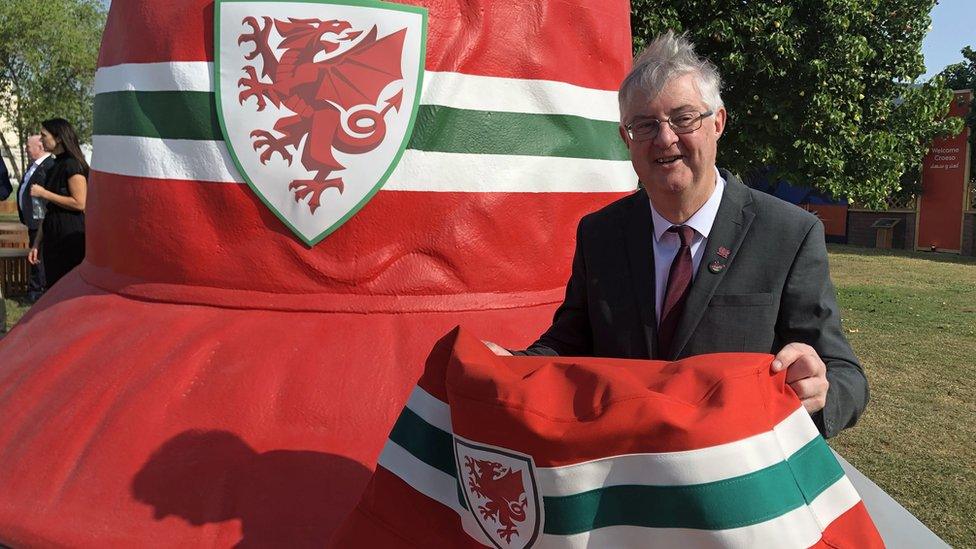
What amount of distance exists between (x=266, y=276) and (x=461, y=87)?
90cm

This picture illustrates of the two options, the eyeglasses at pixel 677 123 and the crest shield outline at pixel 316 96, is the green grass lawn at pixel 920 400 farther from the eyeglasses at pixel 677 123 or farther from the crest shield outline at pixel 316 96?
the crest shield outline at pixel 316 96

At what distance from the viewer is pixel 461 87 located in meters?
2.75

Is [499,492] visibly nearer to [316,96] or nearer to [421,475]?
[421,475]

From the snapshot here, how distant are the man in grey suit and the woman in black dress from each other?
5240 millimetres

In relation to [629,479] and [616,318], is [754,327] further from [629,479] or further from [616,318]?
[629,479]

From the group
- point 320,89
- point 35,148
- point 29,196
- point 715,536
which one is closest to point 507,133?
point 320,89

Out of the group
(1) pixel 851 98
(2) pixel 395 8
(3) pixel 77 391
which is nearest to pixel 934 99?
(1) pixel 851 98

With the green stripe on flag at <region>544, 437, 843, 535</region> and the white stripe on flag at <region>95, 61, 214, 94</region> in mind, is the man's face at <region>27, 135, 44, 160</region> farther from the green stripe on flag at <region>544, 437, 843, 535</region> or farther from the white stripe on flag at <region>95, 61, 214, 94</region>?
the green stripe on flag at <region>544, 437, 843, 535</region>

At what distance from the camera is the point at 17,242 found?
34.7 feet

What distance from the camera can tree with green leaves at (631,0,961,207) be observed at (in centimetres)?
1058

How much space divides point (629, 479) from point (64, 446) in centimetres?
179

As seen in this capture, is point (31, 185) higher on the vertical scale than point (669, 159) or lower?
lower

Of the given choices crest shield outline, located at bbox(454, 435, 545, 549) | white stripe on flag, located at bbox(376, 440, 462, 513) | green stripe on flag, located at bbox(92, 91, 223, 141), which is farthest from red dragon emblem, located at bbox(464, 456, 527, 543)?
green stripe on flag, located at bbox(92, 91, 223, 141)

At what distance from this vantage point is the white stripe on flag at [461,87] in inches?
106
